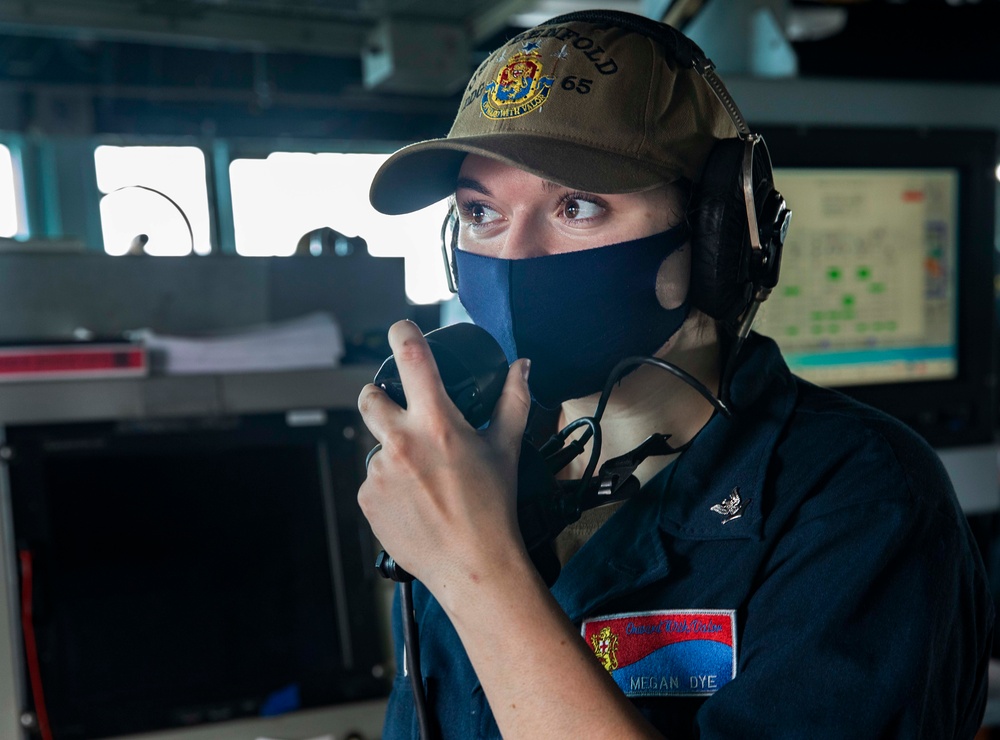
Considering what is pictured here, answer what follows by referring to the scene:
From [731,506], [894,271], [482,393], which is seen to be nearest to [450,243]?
[482,393]

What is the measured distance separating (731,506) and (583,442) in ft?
0.49

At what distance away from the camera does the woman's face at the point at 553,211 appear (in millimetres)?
921

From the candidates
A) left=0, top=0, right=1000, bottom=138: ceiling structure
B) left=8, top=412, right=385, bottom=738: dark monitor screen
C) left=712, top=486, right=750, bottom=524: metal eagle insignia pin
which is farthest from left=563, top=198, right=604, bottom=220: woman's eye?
left=0, top=0, right=1000, bottom=138: ceiling structure

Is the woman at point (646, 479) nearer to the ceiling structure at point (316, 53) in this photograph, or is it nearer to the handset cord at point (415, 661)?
the handset cord at point (415, 661)

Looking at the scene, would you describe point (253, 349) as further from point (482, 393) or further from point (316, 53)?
point (316, 53)

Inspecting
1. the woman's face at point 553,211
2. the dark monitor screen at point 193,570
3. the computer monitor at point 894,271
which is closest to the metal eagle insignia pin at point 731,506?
the woman's face at point 553,211

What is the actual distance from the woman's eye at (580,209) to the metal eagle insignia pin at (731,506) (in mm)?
300

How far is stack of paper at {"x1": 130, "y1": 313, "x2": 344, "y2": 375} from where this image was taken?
56.2 inches

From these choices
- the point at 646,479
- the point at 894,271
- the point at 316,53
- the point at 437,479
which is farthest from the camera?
the point at 316,53

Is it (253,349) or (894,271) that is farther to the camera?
(894,271)

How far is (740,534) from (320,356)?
33.7 inches

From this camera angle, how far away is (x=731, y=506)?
2.82 feet

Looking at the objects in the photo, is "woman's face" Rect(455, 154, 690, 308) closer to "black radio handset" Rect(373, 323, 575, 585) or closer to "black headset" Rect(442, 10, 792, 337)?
"black headset" Rect(442, 10, 792, 337)

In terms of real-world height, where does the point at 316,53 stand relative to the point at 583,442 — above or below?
above
